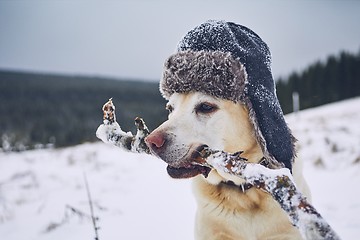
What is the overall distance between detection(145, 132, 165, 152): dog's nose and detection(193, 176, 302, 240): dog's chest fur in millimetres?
790

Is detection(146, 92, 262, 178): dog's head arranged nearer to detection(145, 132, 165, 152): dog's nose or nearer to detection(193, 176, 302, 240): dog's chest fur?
detection(145, 132, 165, 152): dog's nose

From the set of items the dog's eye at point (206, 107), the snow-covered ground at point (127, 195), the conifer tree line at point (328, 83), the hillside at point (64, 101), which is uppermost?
the dog's eye at point (206, 107)

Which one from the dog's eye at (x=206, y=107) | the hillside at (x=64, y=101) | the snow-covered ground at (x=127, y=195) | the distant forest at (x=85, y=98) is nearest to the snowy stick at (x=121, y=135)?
the dog's eye at (x=206, y=107)

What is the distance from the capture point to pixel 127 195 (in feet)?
18.8

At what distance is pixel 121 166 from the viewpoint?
805 cm

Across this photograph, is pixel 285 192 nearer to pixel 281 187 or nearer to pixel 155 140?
pixel 281 187

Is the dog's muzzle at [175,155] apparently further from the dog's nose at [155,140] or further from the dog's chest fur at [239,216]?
the dog's chest fur at [239,216]

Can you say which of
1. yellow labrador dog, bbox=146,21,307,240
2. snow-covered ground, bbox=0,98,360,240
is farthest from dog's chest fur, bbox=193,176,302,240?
snow-covered ground, bbox=0,98,360,240

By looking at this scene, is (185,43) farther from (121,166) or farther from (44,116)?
(44,116)

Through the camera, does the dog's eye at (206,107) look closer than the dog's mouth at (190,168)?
No

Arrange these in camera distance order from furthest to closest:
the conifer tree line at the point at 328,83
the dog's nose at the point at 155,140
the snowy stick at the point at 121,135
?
the conifer tree line at the point at 328,83
the snowy stick at the point at 121,135
the dog's nose at the point at 155,140

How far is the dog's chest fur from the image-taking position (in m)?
2.61

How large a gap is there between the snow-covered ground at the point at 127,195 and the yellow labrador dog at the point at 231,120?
1181mm

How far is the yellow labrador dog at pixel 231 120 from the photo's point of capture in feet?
8.46
